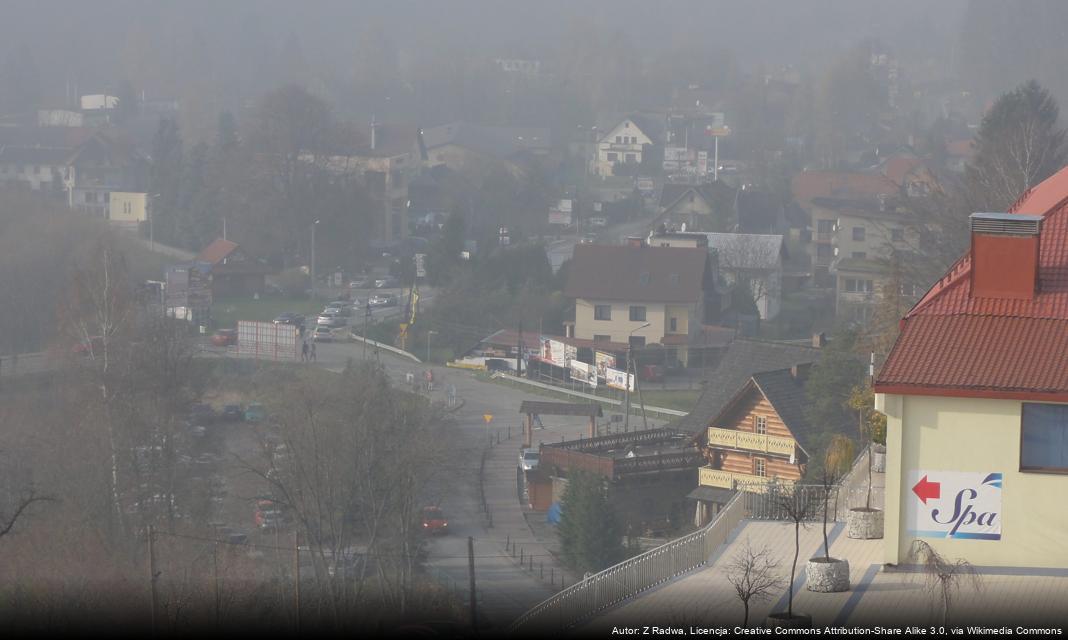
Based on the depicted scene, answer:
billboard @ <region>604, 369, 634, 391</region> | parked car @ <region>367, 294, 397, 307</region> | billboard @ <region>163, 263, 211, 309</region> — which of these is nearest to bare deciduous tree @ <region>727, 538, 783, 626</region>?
billboard @ <region>604, 369, 634, 391</region>

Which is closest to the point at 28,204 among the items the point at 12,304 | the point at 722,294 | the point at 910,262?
the point at 12,304

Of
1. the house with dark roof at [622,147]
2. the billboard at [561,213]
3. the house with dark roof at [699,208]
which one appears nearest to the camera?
the house with dark roof at [699,208]

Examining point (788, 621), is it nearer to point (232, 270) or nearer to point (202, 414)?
point (202, 414)

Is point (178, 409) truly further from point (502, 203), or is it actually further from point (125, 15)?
point (125, 15)

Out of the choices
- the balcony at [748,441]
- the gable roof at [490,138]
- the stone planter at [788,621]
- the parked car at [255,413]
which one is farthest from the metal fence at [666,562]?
the gable roof at [490,138]

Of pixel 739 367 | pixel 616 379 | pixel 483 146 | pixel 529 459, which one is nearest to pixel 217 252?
pixel 616 379

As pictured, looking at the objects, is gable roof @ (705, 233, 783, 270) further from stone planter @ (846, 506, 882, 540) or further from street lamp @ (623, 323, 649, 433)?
stone planter @ (846, 506, 882, 540)

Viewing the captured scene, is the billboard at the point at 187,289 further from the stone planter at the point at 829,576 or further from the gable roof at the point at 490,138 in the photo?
the stone planter at the point at 829,576
